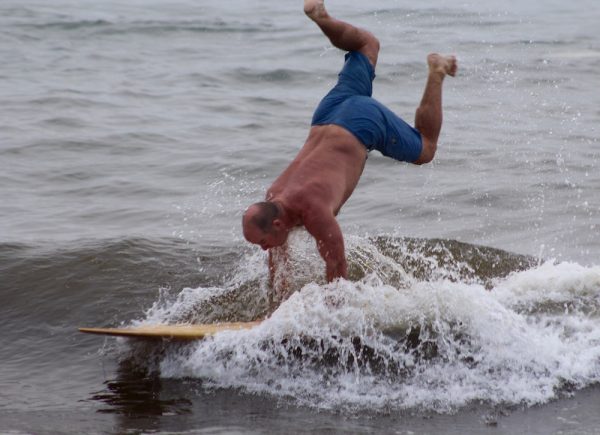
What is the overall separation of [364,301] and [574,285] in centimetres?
182

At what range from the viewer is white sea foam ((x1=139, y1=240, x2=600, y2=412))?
6.15m

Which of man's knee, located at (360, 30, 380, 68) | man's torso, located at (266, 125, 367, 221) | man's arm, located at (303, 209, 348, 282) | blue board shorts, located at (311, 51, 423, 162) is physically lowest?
man's arm, located at (303, 209, 348, 282)

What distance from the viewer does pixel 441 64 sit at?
7.30m

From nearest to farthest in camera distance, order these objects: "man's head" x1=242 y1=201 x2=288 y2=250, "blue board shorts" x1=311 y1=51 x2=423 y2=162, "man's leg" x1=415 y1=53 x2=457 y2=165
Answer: "man's head" x1=242 y1=201 x2=288 y2=250 → "blue board shorts" x1=311 y1=51 x2=423 y2=162 → "man's leg" x1=415 y1=53 x2=457 y2=165

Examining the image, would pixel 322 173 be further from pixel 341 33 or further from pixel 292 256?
pixel 292 256

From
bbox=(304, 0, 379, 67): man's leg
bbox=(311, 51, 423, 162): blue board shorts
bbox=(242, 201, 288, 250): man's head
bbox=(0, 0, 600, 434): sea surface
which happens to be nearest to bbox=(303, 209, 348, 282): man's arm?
bbox=(242, 201, 288, 250): man's head

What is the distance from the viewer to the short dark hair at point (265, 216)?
6.28 metres

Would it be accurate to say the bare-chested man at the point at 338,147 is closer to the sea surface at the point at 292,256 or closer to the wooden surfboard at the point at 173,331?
the sea surface at the point at 292,256

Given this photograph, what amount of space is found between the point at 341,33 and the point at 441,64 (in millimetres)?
772

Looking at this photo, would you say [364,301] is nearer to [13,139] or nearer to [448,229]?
[448,229]

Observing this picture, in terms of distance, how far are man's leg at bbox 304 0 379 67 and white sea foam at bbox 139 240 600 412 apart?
1.70 metres

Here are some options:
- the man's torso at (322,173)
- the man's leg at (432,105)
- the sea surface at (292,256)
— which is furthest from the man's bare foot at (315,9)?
the sea surface at (292,256)

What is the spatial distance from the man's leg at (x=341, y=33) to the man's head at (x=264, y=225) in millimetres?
1375

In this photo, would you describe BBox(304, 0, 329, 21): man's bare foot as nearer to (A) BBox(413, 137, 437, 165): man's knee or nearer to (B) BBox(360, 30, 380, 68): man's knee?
(B) BBox(360, 30, 380, 68): man's knee
